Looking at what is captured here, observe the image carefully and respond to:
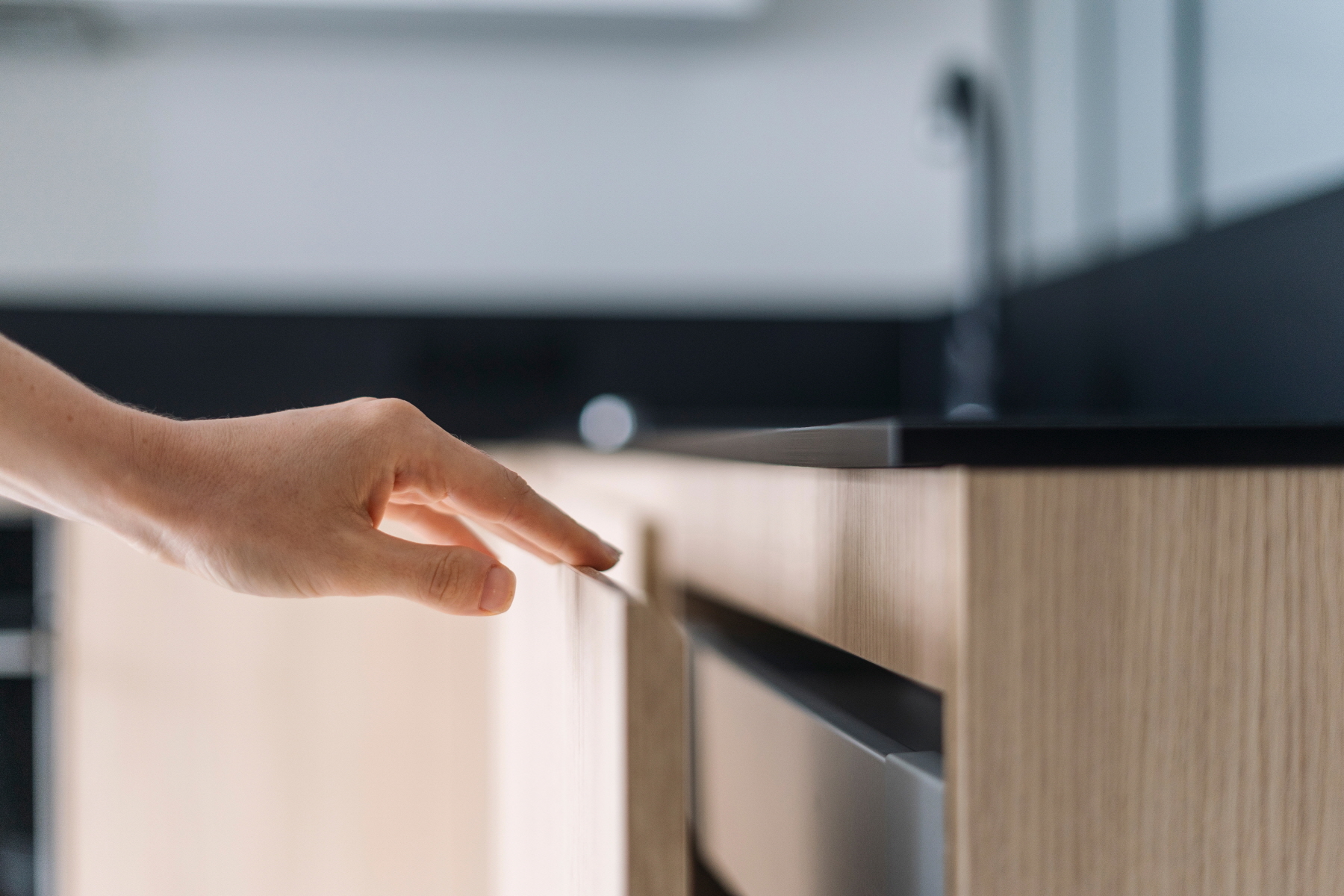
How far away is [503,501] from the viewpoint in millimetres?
561

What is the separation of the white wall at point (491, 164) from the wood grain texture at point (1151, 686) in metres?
1.79

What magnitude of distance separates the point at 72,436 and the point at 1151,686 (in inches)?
20.6

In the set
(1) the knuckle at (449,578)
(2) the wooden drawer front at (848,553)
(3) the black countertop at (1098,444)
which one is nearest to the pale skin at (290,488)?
(1) the knuckle at (449,578)

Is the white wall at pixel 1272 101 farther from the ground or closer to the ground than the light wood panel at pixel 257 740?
farther from the ground

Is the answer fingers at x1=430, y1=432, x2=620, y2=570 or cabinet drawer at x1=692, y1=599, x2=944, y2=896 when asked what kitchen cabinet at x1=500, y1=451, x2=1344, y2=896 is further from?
fingers at x1=430, y1=432, x2=620, y2=570

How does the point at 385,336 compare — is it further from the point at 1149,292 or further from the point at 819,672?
the point at 819,672

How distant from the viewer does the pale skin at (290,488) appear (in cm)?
55

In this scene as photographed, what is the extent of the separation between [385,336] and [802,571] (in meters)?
1.63

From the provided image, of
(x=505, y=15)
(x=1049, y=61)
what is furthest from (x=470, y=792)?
(x=1049, y=61)

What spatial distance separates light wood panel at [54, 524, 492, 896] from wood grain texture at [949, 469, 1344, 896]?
A: 1.12 m

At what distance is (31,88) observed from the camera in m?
2.05

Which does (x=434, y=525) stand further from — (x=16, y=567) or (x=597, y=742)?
(x=16, y=567)

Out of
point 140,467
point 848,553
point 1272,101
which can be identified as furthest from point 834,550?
point 1272,101

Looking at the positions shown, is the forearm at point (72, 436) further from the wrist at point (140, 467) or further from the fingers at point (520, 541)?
the fingers at point (520, 541)
